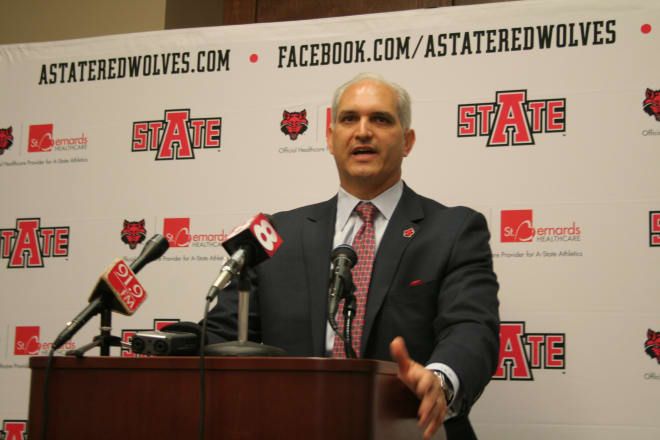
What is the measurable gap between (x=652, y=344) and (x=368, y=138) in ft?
4.05

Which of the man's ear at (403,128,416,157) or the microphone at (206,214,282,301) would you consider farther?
the man's ear at (403,128,416,157)

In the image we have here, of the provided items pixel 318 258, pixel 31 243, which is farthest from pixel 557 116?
pixel 31 243

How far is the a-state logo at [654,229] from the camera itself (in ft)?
9.20

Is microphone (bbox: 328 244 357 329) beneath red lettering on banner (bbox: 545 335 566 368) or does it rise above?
above

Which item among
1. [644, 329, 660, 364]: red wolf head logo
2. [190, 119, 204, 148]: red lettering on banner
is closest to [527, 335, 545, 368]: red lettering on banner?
[644, 329, 660, 364]: red wolf head logo

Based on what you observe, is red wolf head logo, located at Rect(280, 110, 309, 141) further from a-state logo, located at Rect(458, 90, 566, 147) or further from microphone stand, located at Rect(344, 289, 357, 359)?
microphone stand, located at Rect(344, 289, 357, 359)

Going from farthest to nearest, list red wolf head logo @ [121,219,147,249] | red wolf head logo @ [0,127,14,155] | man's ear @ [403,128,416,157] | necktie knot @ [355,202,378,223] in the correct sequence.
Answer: red wolf head logo @ [0,127,14,155] → red wolf head logo @ [121,219,147,249] → man's ear @ [403,128,416,157] → necktie knot @ [355,202,378,223]

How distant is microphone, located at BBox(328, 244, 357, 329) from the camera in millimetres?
1706

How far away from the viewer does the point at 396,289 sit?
2273 mm

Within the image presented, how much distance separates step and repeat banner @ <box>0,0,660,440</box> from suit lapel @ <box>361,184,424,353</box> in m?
0.65

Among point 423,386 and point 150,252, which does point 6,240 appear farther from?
point 423,386

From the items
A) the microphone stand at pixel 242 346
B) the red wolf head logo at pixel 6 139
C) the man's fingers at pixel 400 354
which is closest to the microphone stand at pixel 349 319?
the microphone stand at pixel 242 346

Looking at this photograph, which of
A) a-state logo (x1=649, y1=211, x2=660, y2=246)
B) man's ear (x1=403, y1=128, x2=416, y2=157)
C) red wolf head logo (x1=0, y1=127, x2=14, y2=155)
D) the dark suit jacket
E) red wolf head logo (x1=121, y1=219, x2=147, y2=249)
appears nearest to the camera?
the dark suit jacket

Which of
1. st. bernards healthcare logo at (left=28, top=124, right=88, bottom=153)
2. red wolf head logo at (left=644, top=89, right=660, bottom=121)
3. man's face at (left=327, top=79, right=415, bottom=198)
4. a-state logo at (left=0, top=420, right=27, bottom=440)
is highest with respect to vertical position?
red wolf head logo at (left=644, top=89, right=660, bottom=121)
